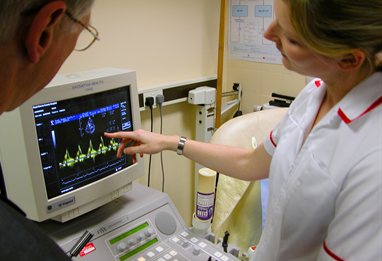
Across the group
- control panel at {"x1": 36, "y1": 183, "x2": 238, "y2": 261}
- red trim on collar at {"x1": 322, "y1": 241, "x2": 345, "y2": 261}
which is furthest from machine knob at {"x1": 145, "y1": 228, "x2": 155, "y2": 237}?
red trim on collar at {"x1": 322, "y1": 241, "x2": 345, "y2": 261}

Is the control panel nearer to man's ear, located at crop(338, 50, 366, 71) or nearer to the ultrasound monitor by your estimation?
the ultrasound monitor

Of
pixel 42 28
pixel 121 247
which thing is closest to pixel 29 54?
pixel 42 28

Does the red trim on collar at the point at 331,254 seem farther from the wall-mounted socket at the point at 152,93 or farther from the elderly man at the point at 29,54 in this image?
the wall-mounted socket at the point at 152,93

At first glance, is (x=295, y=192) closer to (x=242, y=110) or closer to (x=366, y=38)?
(x=366, y=38)

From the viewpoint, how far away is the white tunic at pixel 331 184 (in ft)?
2.40

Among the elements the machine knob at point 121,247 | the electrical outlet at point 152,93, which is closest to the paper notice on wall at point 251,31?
the electrical outlet at point 152,93

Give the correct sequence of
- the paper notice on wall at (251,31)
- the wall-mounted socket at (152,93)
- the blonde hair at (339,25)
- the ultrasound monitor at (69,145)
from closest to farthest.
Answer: the blonde hair at (339,25) → the ultrasound monitor at (69,145) → the wall-mounted socket at (152,93) → the paper notice on wall at (251,31)

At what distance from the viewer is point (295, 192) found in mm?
892

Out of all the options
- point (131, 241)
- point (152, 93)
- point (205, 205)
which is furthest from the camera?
point (152, 93)

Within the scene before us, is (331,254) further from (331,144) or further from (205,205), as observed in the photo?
(205,205)

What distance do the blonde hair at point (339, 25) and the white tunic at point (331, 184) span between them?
4.4 inches

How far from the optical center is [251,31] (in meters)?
2.30

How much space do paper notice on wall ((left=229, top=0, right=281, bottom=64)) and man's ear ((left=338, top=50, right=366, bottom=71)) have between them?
1385 mm

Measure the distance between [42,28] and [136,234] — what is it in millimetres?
899
